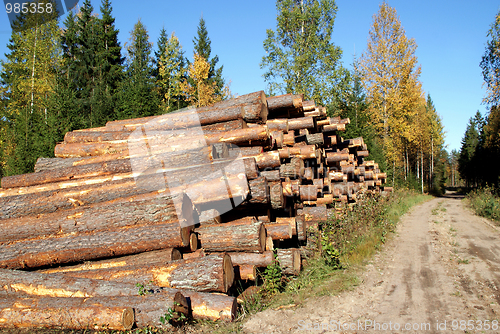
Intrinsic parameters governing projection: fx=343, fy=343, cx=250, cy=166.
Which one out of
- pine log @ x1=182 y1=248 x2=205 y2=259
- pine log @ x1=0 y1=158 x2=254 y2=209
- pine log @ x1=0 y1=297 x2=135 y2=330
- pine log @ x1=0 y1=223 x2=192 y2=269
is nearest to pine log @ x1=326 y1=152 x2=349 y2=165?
pine log @ x1=0 y1=158 x2=254 y2=209

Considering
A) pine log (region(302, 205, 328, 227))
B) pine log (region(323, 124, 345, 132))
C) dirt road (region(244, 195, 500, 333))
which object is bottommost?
dirt road (region(244, 195, 500, 333))

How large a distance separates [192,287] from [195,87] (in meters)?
28.2

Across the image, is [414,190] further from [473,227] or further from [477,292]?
[477,292]

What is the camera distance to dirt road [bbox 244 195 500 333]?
466cm

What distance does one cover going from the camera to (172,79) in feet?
104

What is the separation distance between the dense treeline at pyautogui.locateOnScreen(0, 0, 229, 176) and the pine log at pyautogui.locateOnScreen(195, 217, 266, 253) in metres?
12.1

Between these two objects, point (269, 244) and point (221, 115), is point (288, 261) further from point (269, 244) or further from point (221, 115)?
point (221, 115)

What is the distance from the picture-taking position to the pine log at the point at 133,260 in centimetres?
534

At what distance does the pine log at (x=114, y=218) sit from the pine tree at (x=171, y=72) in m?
25.3

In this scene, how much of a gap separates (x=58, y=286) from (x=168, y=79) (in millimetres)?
29412

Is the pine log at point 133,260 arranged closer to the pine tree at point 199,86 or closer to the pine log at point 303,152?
the pine log at point 303,152

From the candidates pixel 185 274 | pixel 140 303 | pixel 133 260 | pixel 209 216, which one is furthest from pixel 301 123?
pixel 140 303

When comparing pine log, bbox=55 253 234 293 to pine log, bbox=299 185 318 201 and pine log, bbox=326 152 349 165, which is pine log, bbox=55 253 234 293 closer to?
pine log, bbox=299 185 318 201

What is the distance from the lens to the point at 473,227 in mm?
12320
